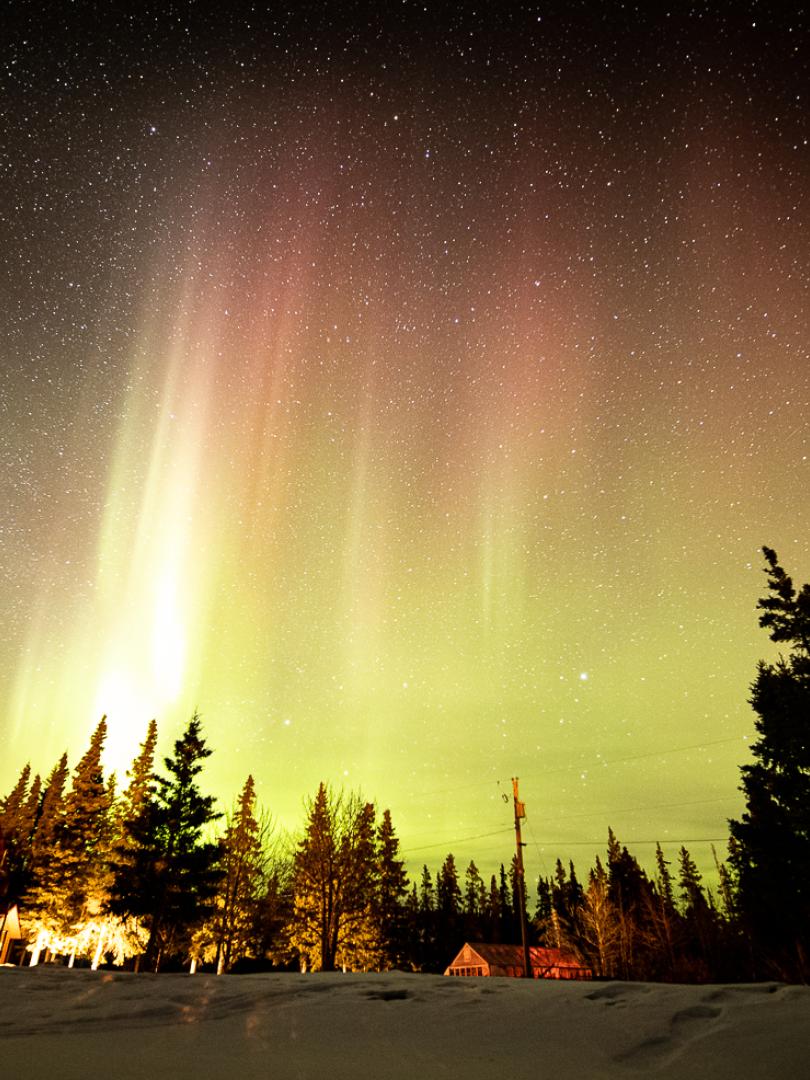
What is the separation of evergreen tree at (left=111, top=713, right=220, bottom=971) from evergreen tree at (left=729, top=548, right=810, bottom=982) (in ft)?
76.0

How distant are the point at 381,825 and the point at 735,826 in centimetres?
2985

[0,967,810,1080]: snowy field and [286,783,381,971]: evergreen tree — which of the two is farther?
[286,783,381,971]: evergreen tree

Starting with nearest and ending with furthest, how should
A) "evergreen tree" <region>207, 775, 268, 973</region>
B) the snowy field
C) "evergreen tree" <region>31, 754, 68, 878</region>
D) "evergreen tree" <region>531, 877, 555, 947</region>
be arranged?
the snowy field < "evergreen tree" <region>207, 775, 268, 973</region> < "evergreen tree" <region>31, 754, 68, 878</region> < "evergreen tree" <region>531, 877, 555, 947</region>

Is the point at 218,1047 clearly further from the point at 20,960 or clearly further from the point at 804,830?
the point at 20,960

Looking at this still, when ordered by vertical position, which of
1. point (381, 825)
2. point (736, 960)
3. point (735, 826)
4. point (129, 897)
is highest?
point (381, 825)

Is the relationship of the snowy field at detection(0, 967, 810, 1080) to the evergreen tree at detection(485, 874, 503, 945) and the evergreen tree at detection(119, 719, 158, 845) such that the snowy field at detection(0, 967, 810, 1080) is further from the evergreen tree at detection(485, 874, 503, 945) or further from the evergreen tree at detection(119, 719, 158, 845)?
the evergreen tree at detection(485, 874, 503, 945)

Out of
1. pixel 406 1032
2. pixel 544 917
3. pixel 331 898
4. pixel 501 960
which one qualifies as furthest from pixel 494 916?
pixel 406 1032

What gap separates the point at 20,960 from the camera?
46.0 metres

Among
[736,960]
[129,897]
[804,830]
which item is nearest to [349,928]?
[129,897]

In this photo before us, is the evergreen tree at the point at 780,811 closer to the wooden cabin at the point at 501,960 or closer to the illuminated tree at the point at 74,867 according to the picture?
the wooden cabin at the point at 501,960

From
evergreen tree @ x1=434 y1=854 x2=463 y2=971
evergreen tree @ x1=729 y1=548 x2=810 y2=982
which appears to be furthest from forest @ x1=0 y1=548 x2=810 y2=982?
evergreen tree @ x1=434 y1=854 x2=463 y2=971

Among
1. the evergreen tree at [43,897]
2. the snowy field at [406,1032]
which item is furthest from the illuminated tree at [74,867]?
the snowy field at [406,1032]

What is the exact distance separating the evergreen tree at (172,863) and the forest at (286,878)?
61mm

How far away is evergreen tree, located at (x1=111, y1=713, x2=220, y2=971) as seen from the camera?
26.7 meters
